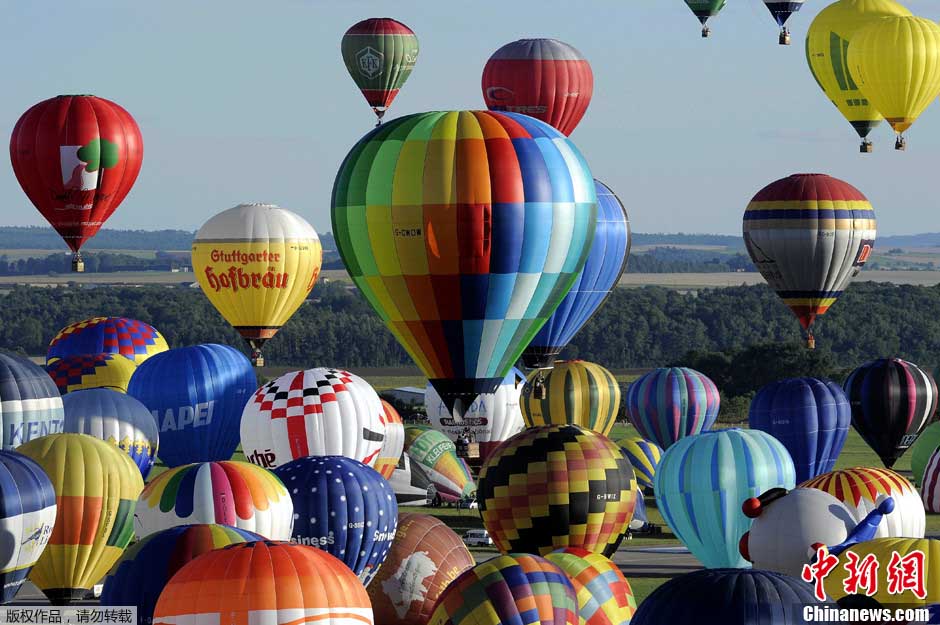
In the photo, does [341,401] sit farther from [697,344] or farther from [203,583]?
[697,344]

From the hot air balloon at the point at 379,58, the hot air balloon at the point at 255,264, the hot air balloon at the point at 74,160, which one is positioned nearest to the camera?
the hot air balloon at the point at 74,160

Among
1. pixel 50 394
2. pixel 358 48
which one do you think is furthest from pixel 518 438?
pixel 358 48

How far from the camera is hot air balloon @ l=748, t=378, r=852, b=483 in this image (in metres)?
40.4

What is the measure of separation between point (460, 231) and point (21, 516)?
7003 millimetres

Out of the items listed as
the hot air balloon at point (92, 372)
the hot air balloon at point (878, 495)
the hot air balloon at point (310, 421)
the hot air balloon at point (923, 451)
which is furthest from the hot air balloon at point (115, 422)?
the hot air balloon at point (923, 451)

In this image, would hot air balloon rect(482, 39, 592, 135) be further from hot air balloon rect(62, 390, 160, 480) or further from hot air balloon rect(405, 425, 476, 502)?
hot air balloon rect(62, 390, 160, 480)

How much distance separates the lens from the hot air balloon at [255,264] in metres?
45.2

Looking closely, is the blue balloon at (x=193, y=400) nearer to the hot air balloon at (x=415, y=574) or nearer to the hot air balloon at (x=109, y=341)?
the hot air balloon at (x=109, y=341)

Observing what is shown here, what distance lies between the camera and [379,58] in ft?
172

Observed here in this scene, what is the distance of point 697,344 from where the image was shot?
118 meters

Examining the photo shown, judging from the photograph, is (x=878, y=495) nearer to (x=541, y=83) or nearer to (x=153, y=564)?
(x=153, y=564)

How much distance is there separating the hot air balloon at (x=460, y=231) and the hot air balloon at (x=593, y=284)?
6.96m

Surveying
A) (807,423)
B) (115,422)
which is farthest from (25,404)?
(807,423)

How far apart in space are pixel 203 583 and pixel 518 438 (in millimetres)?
12339
